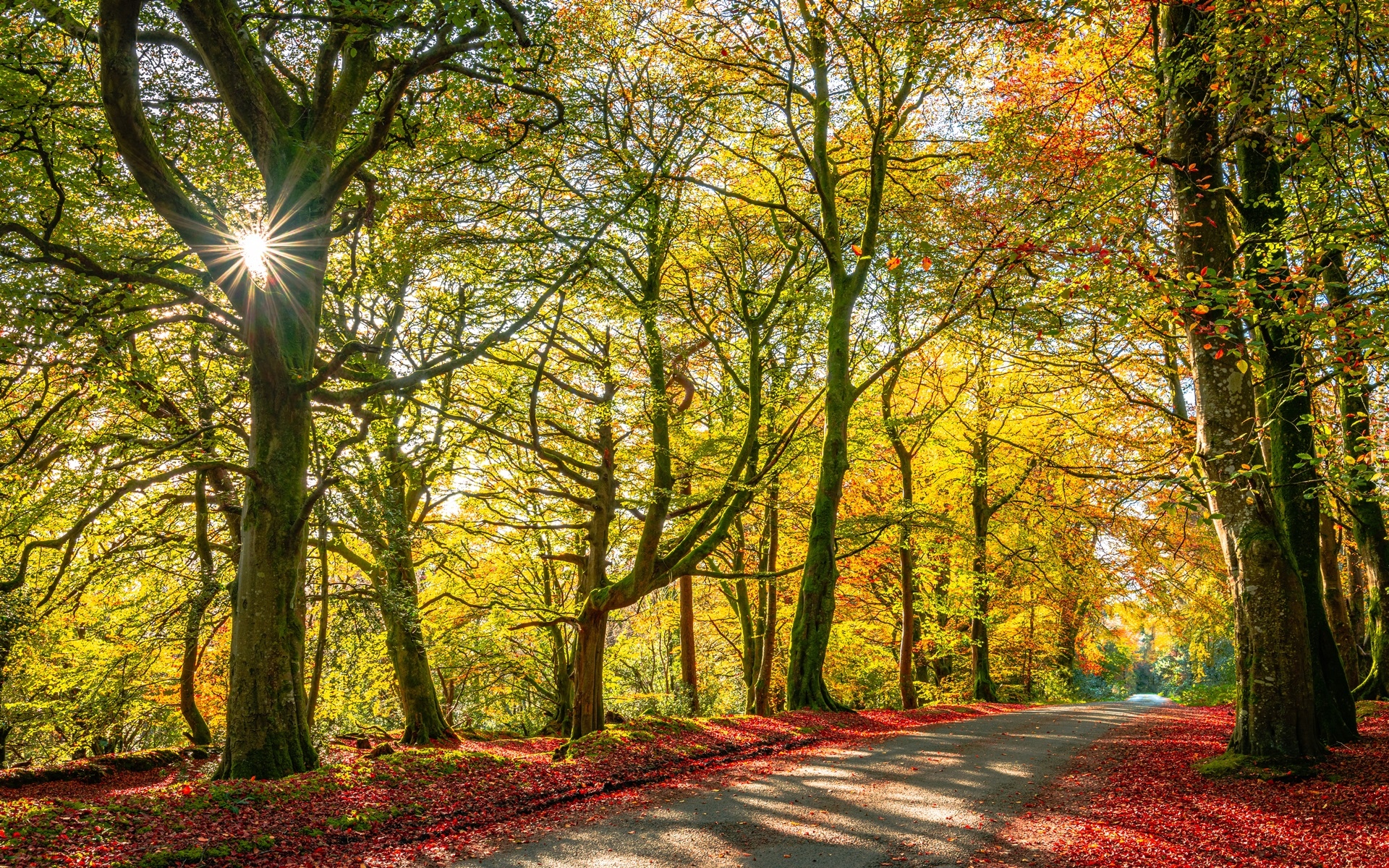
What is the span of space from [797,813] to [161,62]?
1120 cm

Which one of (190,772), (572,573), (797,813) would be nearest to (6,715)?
(190,772)

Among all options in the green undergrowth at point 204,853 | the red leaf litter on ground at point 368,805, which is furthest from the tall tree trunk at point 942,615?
the green undergrowth at point 204,853

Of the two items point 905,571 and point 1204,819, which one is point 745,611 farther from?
point 1204,819

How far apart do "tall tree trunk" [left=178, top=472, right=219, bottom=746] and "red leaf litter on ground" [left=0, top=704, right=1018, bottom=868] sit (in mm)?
2285

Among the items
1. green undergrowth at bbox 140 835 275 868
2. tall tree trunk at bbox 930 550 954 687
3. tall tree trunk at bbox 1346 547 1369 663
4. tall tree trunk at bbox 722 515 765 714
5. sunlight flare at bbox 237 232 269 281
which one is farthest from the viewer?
tall tree trunk at bbox 930 550 954 687

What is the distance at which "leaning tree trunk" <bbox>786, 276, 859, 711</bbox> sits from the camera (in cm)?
1512

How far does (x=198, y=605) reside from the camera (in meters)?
12.0

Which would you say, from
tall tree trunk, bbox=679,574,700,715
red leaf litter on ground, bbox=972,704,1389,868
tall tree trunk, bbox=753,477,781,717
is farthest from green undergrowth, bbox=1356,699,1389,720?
tall tree trunk, bbox=679,574,700,715

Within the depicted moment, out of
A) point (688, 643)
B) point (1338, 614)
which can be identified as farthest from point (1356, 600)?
point (688, 643)

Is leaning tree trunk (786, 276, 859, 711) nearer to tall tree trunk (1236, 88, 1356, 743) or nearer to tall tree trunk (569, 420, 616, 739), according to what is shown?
tall tree trunk (569, 420, 616, 739)

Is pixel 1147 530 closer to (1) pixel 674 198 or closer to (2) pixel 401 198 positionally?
(1) pixel 674 198

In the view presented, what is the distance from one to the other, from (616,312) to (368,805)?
9.64 metres

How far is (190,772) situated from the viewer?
1188 cm

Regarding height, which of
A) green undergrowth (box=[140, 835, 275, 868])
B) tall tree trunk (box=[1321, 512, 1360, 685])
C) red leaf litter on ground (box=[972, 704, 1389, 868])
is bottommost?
red leaf litter on ground (box=[972, 704, 1389, 868])
